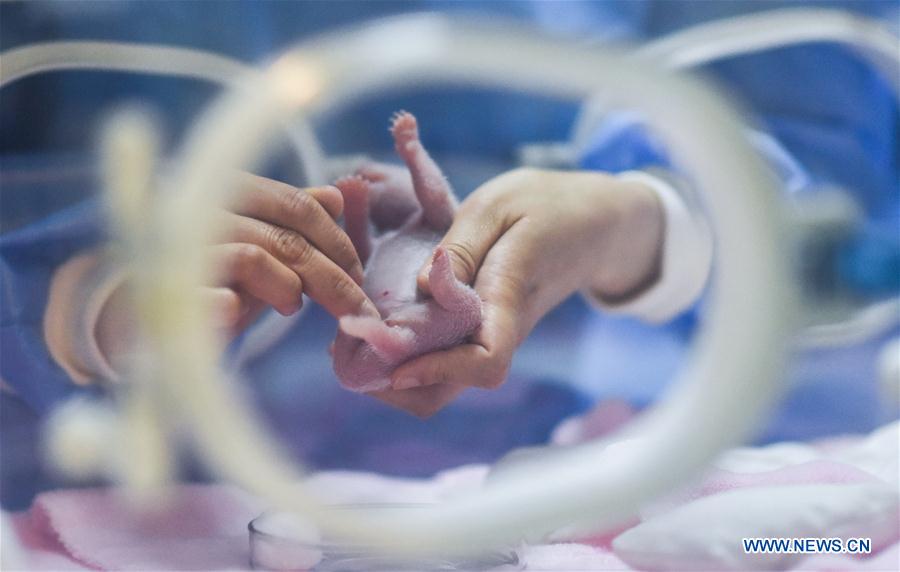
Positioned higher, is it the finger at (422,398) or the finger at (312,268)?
the finger at (312,268)

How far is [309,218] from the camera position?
0.38 m

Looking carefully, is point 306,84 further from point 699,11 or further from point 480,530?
point 699,11

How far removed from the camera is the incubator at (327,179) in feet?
1.09

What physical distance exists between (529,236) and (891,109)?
1.45 ft

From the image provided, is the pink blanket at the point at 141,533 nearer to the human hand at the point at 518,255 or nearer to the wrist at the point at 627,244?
the human hand at the point at 518,255

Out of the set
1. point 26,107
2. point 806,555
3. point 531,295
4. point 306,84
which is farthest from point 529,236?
point 26,107

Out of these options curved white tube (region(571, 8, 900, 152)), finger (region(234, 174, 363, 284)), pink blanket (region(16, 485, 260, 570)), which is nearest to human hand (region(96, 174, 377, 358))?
finger (region(234, 174, 363, 284))

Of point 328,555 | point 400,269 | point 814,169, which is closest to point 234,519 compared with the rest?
Result: point 328,555

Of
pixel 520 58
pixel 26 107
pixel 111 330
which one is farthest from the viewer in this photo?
pixel 26 107

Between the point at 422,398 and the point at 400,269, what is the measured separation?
7 cm

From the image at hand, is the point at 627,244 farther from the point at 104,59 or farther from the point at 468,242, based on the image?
the point at 104,59

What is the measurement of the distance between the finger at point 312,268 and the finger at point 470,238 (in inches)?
1.3

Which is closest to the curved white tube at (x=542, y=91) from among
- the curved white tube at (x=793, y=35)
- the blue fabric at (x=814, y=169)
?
the blue fabric at (x=814, y=169)

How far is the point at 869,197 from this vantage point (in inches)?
27.7
